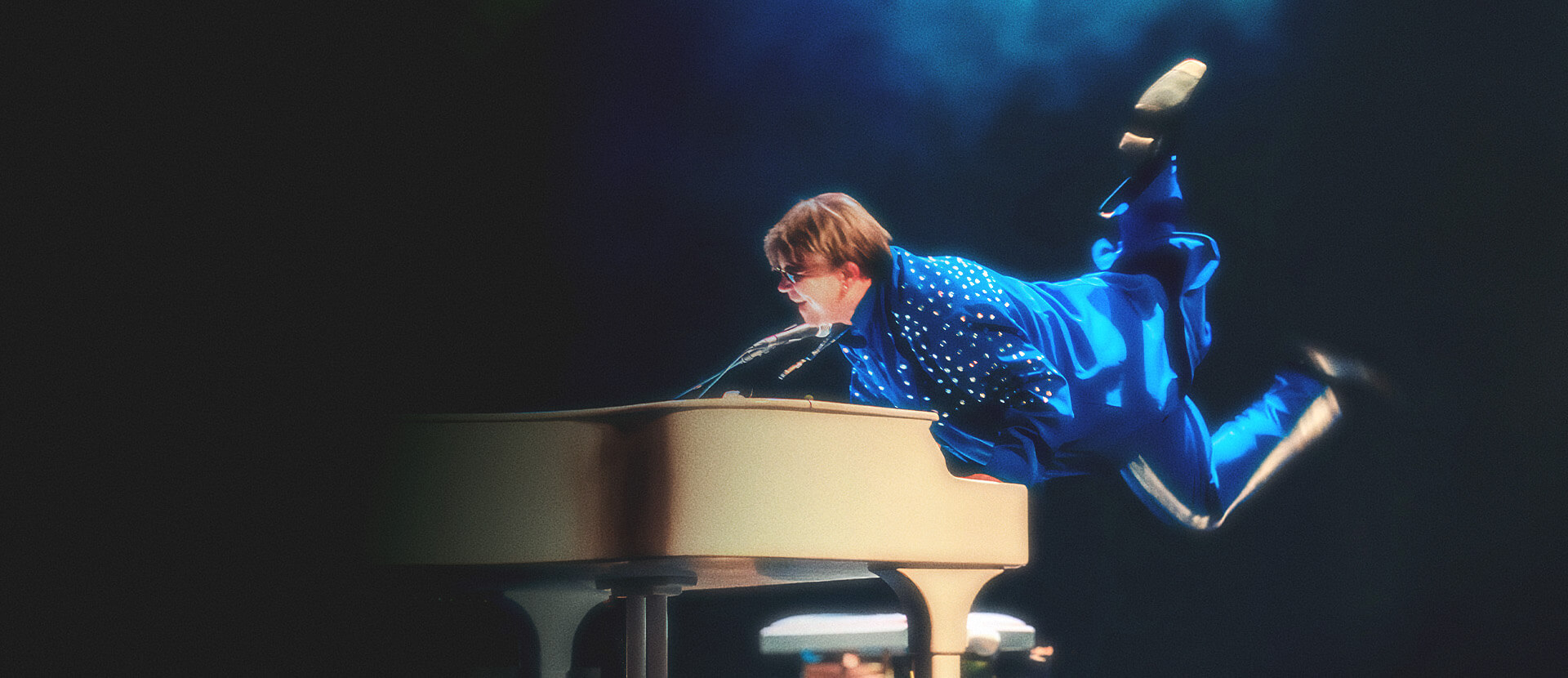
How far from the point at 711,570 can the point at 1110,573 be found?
1.17 meters

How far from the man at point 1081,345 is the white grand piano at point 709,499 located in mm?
783

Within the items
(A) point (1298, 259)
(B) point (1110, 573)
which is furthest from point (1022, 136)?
(B) point (1110, 573)

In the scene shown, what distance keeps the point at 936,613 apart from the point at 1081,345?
1096 millimetres

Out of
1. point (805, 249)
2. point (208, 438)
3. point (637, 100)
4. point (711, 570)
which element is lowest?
point (711, 570)

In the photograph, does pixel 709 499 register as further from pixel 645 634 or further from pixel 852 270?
pixel 852 270

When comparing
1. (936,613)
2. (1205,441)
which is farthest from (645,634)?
(1205,441)

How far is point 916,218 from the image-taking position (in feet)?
8.39

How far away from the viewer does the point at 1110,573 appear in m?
2.40

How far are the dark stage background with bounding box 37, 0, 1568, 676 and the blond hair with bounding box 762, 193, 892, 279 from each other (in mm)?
317

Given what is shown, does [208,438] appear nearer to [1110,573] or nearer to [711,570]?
[711,570]

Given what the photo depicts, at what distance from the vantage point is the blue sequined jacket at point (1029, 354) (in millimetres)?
2191

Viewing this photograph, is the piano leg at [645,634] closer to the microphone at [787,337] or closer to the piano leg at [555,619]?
the piano leg at [555,619]

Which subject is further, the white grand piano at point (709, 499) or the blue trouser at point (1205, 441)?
the blue trouser at point (1205, 441)

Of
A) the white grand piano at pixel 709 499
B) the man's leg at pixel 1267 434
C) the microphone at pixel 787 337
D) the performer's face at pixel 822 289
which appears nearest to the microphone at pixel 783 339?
the microphone at pixel 787 337
